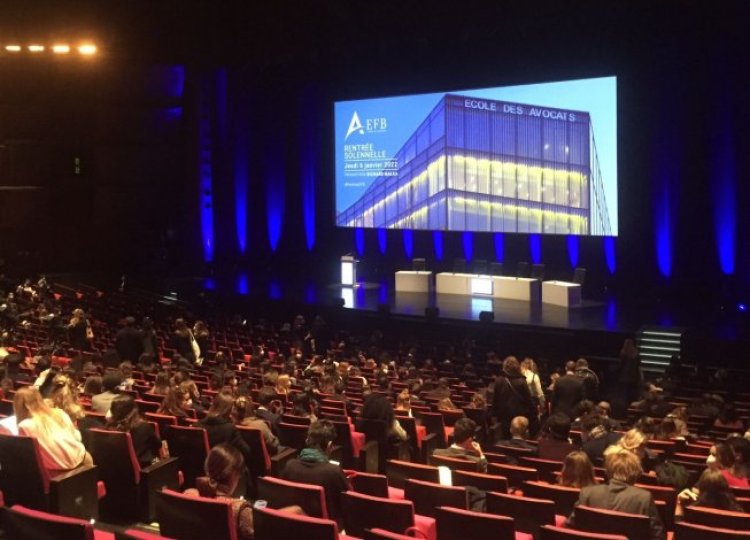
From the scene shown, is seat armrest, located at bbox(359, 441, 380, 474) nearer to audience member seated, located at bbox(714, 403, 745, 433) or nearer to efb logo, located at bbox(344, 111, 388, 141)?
audience member seated, located at bbox(714, 403, 745, 433)

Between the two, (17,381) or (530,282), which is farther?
(530,282)

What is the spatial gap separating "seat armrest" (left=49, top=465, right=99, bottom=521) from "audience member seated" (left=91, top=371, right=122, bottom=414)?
5.64ft

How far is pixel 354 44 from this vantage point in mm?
22266

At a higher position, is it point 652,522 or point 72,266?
point 72,266

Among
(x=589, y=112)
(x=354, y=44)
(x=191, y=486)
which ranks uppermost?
(x=354, y=44)

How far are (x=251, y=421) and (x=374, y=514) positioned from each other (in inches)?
95.5

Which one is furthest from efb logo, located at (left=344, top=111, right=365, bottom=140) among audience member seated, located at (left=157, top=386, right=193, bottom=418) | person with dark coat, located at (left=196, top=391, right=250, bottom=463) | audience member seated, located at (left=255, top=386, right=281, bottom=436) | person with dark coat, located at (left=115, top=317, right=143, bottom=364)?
person with dark coat, located at (left=196, top=391, right=250, bottom=463)

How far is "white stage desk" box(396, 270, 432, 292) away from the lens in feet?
72.4

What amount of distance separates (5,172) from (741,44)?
2016cm

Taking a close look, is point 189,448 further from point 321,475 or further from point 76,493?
point 321,475

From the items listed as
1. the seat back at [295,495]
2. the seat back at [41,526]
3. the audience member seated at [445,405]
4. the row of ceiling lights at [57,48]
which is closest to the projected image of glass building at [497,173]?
the row of ceiling lights at [57,48]

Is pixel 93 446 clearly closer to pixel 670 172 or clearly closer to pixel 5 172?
pixel 670 172

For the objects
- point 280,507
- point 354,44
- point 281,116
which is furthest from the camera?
point 281,116

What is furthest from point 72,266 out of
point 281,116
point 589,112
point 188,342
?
point 589,112
